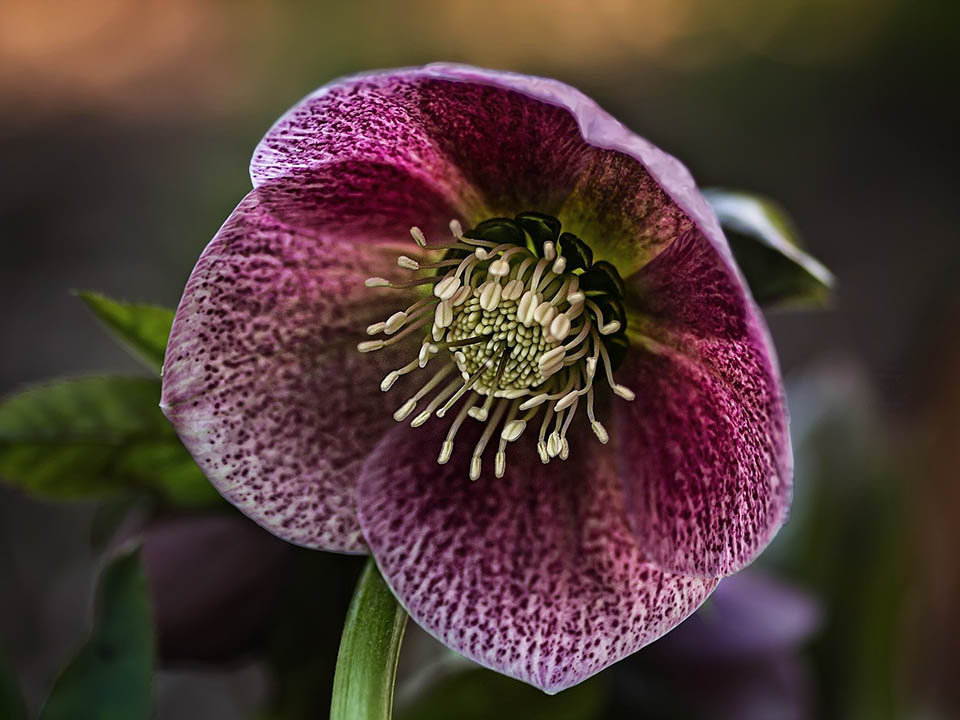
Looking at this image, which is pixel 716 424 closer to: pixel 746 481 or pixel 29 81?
pixel 746 481

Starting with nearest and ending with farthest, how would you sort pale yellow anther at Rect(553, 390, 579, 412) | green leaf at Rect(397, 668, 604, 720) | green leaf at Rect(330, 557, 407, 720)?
green leaf at Rect(330, 557, 407, 720), pale yellow anther at Rect(553, 390, 579, 412), green leaf at Rect(397, 668, 604, 720)

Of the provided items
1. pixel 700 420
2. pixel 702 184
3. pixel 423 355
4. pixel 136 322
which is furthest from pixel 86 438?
pixel 702 184

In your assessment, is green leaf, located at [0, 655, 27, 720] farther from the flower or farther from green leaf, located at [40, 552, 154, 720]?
the flower

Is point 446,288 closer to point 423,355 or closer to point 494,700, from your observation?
point 423,355

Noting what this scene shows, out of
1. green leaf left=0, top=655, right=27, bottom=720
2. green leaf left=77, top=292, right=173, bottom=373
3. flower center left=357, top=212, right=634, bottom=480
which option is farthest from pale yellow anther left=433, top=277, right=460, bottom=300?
green leaf left=0, top=655, right=27, bottom=720

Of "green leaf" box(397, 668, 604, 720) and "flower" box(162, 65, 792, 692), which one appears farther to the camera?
"green leaf" box(397, 668, 604, 720)

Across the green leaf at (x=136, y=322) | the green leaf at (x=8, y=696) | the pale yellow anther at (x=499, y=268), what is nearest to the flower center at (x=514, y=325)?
the pale yellow anther at (x=499, y=268)

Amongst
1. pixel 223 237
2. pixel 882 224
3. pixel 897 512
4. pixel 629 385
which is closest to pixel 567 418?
pixel 629 385
